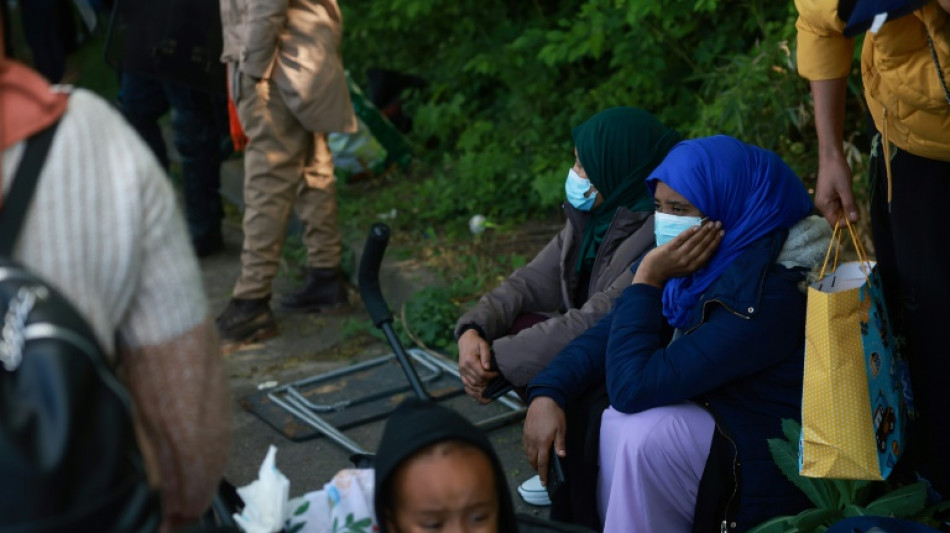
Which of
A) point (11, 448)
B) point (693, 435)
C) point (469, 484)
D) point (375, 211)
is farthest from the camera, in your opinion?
point (375, 211)

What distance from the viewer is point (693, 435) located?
2984 millimetres

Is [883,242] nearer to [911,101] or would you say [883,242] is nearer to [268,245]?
[911,101]

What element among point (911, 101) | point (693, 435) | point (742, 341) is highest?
point (911, 101)

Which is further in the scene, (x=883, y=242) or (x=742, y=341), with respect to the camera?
(x=883, y=242)

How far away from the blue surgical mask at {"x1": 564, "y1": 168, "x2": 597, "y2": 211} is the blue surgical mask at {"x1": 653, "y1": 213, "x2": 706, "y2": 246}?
0.55 m

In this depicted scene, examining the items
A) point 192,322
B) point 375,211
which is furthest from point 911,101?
point 375,211

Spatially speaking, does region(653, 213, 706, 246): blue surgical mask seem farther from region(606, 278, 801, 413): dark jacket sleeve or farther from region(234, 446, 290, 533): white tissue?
region(234, 446, 290, 533): white tissue

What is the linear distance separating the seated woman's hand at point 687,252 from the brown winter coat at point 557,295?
437mm

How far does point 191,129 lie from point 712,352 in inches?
175

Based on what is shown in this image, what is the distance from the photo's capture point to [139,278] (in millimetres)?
1573

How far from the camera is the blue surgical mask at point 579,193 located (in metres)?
3.74

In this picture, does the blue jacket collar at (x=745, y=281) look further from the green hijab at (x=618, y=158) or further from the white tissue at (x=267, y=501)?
the white tissue at (x=267, y=501)

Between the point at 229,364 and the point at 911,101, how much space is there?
10.9 ft

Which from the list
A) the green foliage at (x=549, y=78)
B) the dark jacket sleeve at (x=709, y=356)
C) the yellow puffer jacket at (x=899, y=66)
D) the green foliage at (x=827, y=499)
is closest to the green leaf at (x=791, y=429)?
the green foliage at (x=827, y=499)
